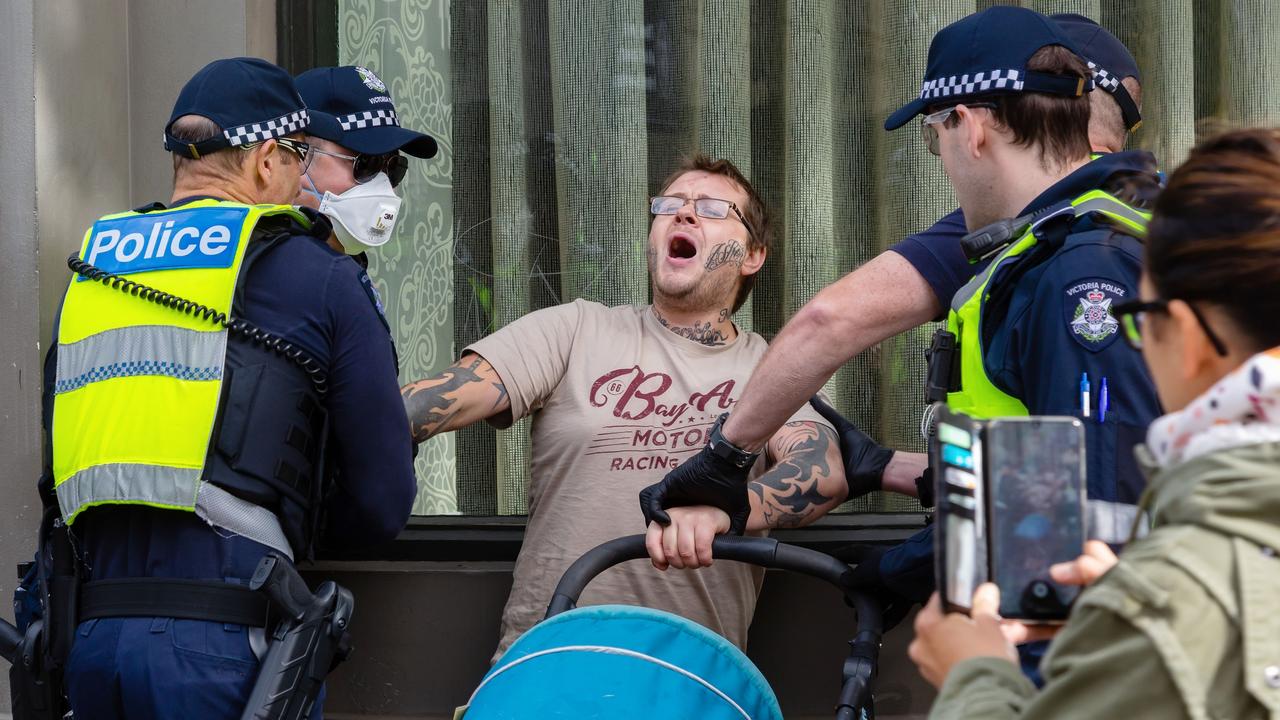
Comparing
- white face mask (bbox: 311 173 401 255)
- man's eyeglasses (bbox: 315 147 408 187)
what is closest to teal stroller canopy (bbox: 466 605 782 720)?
white face mask (bbox: 311 173 401 255)

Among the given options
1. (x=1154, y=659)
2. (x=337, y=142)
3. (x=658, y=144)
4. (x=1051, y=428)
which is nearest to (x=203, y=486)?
(x=337, y=142)

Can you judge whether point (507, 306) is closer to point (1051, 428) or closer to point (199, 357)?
point (199, 357)

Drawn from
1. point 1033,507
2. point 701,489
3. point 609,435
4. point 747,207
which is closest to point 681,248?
point 747,207

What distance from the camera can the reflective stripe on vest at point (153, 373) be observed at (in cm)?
246

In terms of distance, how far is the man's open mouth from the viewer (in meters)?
3.90

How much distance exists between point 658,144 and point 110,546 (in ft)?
8.06

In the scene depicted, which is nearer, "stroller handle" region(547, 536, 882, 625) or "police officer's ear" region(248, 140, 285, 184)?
"police officer's ear" region(248, 140, 285, 184)

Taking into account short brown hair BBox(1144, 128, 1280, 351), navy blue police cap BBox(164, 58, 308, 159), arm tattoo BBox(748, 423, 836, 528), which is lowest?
arm tattoo BBox(748, 423, 836, 528)

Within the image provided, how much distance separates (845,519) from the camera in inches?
166

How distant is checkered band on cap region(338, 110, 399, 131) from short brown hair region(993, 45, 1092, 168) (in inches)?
A: 69.0

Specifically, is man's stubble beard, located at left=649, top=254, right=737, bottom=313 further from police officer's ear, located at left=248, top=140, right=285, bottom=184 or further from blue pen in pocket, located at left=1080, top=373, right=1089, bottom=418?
blue pen in pocket, located at left=1080, top=373, right=1089, bottom=418


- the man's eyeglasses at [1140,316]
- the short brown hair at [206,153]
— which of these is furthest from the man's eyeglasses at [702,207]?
the man's eyeglasses at [1140,316]

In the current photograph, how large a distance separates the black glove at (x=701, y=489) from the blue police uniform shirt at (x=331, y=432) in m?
0.64

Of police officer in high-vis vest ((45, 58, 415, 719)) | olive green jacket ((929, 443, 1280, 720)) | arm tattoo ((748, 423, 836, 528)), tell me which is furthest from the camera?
arm tattoo ((748, 423, 836, 528))
